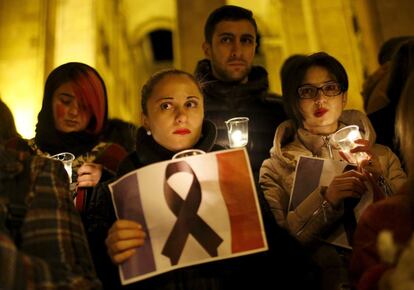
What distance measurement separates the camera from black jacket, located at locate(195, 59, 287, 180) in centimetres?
343

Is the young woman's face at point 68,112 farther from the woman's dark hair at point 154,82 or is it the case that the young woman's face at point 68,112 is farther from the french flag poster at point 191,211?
the french flag poster at point 191,211

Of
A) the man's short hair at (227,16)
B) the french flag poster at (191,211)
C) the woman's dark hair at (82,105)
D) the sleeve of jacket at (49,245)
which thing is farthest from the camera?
the man's short hair at (227,16)

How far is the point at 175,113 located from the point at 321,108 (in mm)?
1013

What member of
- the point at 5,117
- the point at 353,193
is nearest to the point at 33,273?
the point at 353,193

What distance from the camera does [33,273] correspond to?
4.94 ft

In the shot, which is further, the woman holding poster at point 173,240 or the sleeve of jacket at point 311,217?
the sleeve of jacket at point 311,217

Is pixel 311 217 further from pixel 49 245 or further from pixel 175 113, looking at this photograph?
pixel 49 245

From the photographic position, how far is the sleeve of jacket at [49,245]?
149cm

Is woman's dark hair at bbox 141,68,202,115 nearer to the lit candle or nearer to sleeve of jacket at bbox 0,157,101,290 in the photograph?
the lit candle

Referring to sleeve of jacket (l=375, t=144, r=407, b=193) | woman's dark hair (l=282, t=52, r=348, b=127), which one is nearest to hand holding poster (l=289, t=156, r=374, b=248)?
sleeve of jacket (l=375, t=144, r=407, b=193)

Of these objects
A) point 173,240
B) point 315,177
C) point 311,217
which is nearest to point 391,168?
point 315,177

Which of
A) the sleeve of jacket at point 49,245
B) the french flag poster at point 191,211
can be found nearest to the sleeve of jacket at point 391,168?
the french flag poster at point 191,211

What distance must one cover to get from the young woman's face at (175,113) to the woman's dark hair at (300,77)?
795mm

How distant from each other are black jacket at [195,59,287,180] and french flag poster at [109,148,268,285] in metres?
1.33
